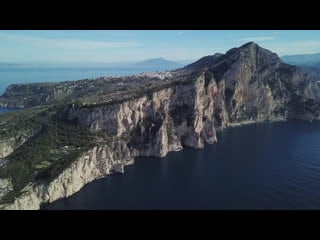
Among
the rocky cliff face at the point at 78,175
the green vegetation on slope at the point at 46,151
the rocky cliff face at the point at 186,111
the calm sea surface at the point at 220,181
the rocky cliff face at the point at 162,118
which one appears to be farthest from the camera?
the rocky cliff face at the point at 162,118

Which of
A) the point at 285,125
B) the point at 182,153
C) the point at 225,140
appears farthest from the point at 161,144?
the point at 285,125

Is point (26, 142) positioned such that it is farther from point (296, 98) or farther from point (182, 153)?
point (296, 98)

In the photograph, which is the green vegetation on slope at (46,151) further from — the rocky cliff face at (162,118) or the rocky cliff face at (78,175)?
the rocky cliff face at (162,118)

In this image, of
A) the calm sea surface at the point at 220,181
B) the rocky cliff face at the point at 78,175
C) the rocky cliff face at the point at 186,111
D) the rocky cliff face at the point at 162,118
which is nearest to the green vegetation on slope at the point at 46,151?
the rocky cliff face at the point at 78,175

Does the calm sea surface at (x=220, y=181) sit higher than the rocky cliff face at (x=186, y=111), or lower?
lower

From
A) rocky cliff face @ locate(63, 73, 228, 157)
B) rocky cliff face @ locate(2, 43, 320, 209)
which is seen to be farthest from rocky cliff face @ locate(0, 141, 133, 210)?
rocky cliff face @ locate(63, 73, 228, 157)

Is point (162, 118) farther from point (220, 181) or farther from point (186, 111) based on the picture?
point (220, 181)

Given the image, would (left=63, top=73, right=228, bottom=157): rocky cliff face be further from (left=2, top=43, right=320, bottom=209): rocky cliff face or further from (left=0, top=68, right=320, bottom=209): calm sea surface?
(left=0, top=68, right=320, bottom=209): calm sea surface
